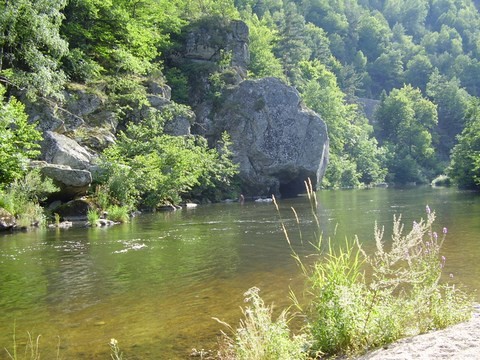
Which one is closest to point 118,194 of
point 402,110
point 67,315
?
point 67,315

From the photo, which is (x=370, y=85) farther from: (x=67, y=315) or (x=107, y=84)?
(x=67, y=315)

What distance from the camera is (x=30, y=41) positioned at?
26078 millimetres

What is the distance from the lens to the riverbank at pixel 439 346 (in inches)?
165

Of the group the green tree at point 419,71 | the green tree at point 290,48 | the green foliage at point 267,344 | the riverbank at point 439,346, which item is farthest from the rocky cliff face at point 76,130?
the green tree at point 419,71

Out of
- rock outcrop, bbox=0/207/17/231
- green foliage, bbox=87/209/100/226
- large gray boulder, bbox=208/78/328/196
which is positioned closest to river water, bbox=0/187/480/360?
rock outcrop, bbox=0/207/17/231

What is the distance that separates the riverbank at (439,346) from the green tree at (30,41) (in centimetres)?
2467

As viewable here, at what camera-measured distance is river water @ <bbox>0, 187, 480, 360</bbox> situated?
23.4ft

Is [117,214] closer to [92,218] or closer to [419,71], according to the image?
[92,218]

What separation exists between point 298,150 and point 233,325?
40.7 metres

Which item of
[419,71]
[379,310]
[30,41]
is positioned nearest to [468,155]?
[30,41]

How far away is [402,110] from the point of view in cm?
9425

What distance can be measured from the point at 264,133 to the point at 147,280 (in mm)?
37214

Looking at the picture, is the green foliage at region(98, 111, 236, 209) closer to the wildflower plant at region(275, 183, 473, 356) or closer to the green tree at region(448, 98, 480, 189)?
the wildflower plant at region(275, 183, 473, 356)

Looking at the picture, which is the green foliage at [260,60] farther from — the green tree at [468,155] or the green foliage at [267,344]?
the green foliage at [267,344]
